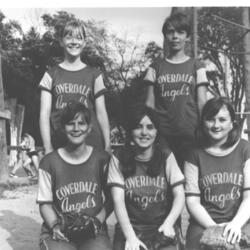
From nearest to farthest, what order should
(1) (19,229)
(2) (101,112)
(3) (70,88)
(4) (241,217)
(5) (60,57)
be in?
(4) (241,217), (3) (70,88), (2) (101,112), (1) (19,229), (5) (60,57)

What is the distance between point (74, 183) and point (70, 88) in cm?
67

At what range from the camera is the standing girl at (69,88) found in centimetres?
331

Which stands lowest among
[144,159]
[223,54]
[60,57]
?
[144,159]

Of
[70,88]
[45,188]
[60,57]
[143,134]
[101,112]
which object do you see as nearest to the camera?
[143,134]

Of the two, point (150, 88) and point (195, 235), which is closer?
point (195, 235)

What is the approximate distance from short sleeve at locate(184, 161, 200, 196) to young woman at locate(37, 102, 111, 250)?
52cm

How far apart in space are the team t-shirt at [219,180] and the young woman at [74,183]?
22.3 inches

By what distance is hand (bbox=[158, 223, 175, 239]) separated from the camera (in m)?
2.82

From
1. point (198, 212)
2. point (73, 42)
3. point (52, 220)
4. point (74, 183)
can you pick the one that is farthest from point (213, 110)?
point (52, 220)

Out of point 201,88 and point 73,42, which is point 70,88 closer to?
point 73,42

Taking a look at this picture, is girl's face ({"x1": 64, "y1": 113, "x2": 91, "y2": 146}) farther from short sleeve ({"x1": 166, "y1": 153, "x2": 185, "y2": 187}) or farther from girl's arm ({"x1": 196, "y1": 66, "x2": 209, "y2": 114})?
girl's arm ({"x1": 196, "y1": 66, "x2": 209, "y2": 114})

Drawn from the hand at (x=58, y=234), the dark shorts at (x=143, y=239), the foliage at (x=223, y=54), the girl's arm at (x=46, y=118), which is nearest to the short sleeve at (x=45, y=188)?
the hand at (x=58, y=234)

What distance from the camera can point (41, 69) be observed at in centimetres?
1838

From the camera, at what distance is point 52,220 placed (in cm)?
297
